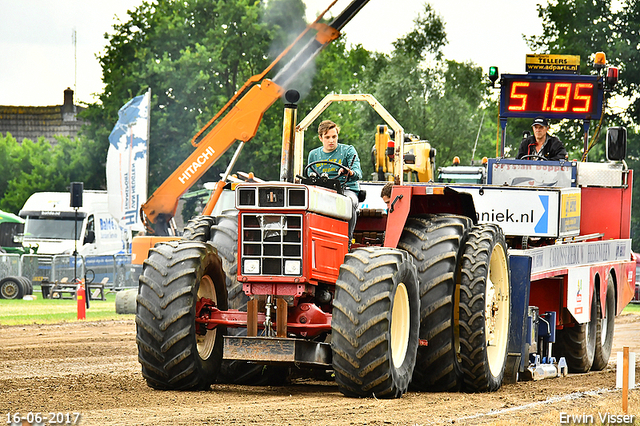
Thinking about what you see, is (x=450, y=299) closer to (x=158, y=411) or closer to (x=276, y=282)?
(x=276, y=282)

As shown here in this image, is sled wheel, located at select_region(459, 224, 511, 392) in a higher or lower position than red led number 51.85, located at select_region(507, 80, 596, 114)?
lower

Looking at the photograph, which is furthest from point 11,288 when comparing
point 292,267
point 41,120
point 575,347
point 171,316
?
point 41,120

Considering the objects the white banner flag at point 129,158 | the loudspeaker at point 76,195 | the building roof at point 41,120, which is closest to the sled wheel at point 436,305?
the white banner flag at point 129,158

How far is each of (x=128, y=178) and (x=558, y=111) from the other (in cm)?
1605

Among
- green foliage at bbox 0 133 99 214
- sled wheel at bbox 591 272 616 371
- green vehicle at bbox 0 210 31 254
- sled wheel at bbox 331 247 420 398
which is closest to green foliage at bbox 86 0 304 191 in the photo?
green foliage at bbox 0 133 99 214

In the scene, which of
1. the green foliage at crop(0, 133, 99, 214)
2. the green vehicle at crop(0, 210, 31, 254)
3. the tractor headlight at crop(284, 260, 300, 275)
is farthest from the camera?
the green foliage at crop(0, 133, 99, 214)

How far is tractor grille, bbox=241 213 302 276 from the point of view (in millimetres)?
8516

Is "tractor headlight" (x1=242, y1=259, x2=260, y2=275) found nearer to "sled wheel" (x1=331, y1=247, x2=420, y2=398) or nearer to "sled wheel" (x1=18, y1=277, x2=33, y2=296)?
"sled wheel" (x1=331, y1=247, x2=420, y2=398)

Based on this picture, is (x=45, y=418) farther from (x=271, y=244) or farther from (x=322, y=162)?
(x=322, y=162)

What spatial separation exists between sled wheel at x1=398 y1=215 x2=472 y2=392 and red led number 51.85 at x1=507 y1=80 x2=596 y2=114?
585 cm

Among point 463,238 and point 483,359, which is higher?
point 463,238

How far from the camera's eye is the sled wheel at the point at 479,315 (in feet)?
30.7

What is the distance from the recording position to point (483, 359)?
30.8ft

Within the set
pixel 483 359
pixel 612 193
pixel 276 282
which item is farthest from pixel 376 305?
pixel 612 193
